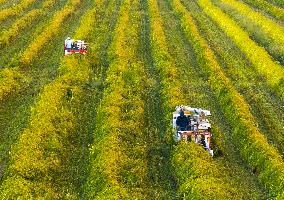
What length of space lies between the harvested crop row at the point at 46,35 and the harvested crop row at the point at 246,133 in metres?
8.50

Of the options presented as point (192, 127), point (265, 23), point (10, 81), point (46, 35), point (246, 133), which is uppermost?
point (192, 127)

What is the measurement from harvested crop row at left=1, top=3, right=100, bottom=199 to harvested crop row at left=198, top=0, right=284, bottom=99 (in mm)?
8739

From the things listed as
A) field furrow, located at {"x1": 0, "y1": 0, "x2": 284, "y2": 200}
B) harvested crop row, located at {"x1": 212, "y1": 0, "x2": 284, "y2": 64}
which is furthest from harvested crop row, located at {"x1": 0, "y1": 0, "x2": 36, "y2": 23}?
harvested crop row, located at {"x1": 212, "y1": 0, "x2": 284, "y2": 64}

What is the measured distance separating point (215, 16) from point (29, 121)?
69.3 ft

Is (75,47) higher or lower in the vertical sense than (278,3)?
higher

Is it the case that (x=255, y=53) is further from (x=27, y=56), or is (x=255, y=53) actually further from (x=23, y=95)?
(x=23, y=95)

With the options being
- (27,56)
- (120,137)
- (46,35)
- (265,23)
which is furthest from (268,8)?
(120,137)

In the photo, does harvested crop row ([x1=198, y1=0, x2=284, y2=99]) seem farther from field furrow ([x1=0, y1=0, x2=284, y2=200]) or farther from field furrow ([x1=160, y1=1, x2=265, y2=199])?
field furrow ([x1=160, y1=1, x2=265, y2=199])

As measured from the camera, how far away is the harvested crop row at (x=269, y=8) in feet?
121

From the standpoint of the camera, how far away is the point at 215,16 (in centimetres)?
3466

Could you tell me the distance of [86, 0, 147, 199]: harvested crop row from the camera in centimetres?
1324

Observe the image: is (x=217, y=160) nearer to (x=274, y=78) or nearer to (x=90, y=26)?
(x=274, y=78)

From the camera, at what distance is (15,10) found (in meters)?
34.6

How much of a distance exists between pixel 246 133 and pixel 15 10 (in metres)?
23.5
